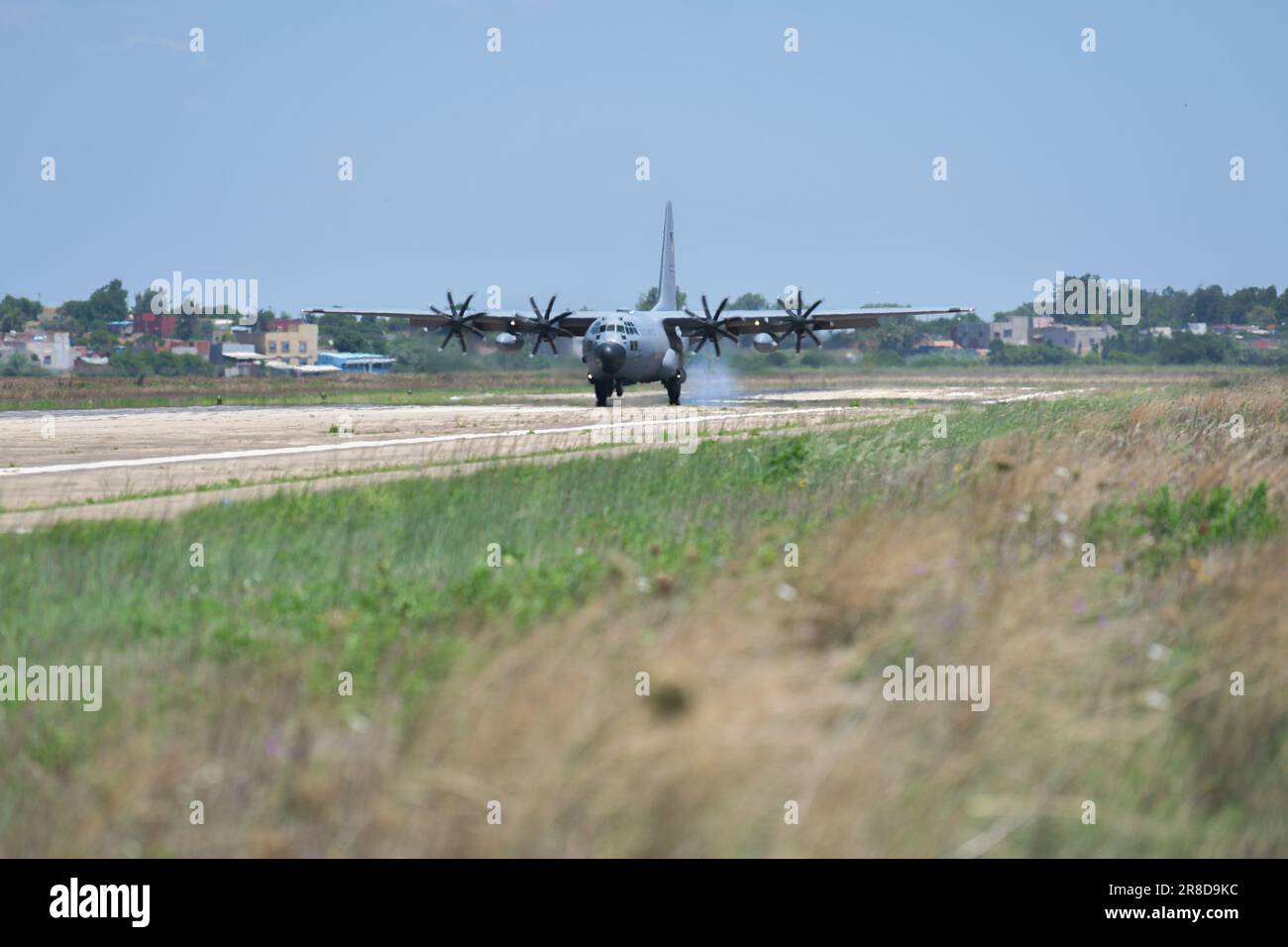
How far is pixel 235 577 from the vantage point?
468 inches

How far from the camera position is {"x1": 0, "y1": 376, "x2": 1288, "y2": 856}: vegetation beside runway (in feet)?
20.7

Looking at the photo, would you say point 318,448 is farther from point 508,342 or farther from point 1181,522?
point 508,342

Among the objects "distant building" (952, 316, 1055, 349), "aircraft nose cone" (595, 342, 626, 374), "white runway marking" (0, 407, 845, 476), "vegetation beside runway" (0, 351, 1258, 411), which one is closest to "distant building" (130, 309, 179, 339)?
"vegetation beside runway" (0, 351, 1258, 411)

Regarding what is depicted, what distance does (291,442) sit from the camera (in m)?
31.7

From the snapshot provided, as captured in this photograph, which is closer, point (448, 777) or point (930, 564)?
point (448, 777)

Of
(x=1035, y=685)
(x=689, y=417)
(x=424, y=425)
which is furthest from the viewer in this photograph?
(x=689, y=417)

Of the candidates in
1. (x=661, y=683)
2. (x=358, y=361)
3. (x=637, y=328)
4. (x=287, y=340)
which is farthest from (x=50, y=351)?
(x=661, y=683)

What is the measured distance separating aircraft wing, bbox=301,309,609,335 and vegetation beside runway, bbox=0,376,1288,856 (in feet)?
146

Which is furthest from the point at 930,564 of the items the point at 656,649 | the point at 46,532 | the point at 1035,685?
the point at 46,532

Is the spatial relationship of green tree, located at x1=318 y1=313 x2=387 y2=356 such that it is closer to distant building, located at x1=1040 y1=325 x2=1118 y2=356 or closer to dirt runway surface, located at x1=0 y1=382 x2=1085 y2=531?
distant building, located at x1=1040 y1=325 x2=1118 y2=356
